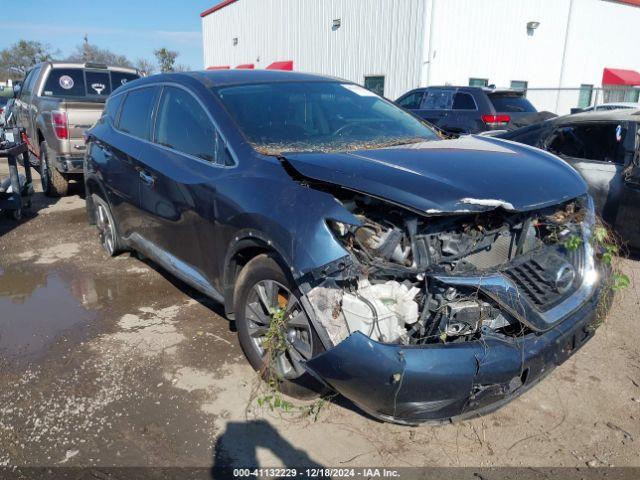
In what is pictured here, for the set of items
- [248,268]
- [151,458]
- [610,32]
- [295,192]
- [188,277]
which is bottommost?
[151,458]

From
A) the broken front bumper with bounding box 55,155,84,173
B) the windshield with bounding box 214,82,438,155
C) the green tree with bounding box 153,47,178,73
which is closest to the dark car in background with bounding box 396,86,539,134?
the broken front bumper with bounding box 55,155,84,173

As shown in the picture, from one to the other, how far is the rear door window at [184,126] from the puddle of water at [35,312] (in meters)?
1.63

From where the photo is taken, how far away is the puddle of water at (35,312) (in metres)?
3.77

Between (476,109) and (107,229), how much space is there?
26.2ft

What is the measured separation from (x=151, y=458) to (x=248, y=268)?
1.10 metres

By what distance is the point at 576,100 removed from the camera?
19.9 m

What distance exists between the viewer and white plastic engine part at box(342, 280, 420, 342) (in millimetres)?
2299

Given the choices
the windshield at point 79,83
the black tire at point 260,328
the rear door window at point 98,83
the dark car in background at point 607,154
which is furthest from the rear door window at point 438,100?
the black tire at point 260,328

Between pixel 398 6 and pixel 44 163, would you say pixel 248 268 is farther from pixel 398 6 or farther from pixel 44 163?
pixel 398 6

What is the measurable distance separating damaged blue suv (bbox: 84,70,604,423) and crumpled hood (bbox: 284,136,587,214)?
0.01 meters

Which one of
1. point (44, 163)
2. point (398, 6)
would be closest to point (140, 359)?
point (44, 163)

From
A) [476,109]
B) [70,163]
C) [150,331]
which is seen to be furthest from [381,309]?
[476,109]

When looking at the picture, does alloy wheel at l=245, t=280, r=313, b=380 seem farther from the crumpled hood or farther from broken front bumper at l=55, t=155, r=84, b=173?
broken front bumper at l=55, t=155, r=84, b=173

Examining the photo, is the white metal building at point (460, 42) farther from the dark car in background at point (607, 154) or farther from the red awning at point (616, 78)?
the dark car in background at point (607, 154)
